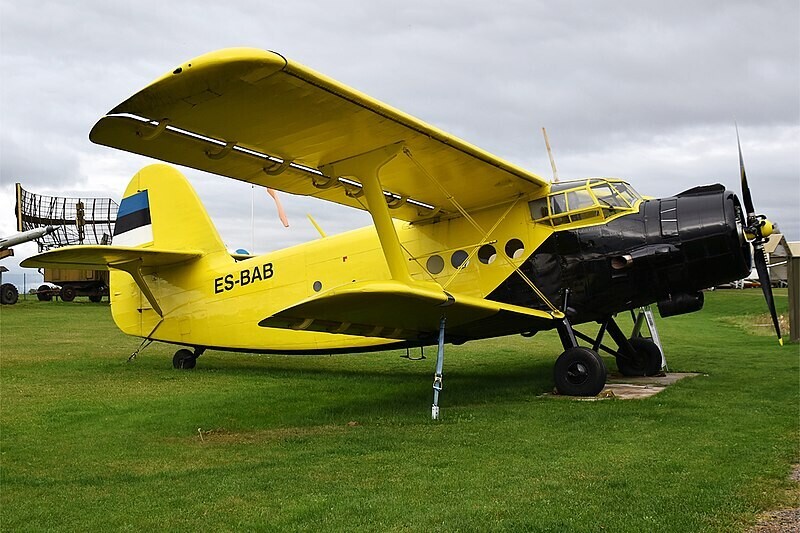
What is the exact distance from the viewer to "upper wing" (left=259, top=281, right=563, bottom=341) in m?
6.84

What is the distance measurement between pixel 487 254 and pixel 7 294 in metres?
29.0

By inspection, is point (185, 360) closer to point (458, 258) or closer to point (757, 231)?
point (458, 258)

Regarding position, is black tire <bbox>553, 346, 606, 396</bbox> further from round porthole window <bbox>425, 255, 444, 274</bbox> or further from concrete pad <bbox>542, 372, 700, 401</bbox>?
round porthole window <bbox>425, 255, 444, 274</bbox>

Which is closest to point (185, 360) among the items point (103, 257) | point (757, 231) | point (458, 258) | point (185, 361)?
point (185, 361)

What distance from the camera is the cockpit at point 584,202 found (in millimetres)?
8758

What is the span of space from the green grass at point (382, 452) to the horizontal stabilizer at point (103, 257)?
1.79m

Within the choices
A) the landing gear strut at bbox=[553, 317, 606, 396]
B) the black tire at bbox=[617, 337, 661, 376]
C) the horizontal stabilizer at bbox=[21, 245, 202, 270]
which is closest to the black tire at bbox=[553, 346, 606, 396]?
the landing gear strut at bbox=[553, 317, 606, 396]

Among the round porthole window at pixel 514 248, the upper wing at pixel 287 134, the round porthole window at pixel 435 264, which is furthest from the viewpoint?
the round porthole window at pixel 435 264

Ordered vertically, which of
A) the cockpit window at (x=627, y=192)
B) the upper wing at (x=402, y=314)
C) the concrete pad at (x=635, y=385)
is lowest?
the concrete pad at (x=635, y=385)

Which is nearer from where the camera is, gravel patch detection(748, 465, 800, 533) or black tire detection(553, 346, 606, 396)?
gravel patch detection(748, 465, 800, 533)

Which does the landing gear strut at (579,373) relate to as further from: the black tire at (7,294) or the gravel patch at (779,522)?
the black tire at (7,294)

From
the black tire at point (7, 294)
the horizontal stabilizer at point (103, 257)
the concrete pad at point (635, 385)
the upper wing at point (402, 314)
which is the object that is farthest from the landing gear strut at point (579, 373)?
the black tire at point (7, 294)

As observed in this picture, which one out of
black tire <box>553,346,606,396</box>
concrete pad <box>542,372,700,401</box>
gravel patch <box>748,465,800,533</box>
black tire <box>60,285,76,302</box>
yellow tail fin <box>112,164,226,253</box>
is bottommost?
concrete pad <box>542,372,700,401</box>

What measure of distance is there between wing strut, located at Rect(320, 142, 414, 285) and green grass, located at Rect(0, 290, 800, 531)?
5.64 feet
